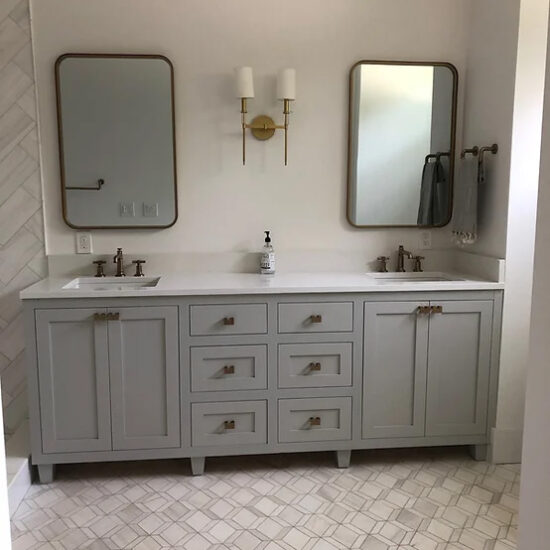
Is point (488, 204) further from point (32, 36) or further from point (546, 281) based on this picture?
point (32, 36)

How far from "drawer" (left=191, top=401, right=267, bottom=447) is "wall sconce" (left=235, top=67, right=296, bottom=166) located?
49.3 inches

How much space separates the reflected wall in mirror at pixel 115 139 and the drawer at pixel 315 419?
119 centimetres

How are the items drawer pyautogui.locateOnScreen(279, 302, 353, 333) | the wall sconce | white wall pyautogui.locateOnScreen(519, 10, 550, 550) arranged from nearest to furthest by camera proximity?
white wall pyautogui.locateOnScreen(519, 10, 550, 550)
drawer pyautogui.locateOnScreen(279, 302, 353, 333)
the wall sconce

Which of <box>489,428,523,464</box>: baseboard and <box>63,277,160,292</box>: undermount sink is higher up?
<box>63,277,160,292</box>: undermount sink

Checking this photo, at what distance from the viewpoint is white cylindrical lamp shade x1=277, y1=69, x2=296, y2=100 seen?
2707 mm

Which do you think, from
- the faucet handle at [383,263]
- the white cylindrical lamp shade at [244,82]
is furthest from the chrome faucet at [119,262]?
the faucet handle at [383,263]

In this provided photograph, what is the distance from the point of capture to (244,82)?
269 centimetres

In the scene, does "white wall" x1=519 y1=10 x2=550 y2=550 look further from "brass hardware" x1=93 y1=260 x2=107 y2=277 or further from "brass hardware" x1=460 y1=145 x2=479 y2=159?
"brass hardware" x1=93 y1=260 x2=107 y2=277

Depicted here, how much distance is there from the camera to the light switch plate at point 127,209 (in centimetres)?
278

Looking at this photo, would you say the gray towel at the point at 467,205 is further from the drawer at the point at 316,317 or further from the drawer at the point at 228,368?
the drawer at the point at 228,368

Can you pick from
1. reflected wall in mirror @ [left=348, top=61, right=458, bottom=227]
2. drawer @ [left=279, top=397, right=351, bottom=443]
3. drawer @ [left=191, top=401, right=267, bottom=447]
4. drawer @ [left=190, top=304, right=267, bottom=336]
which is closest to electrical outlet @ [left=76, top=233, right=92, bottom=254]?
drawer @ [left=190, top=304, right=267, bottom=336]

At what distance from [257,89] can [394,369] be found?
1571 mm

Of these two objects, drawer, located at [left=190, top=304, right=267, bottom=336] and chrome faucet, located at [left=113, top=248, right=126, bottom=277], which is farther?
chrome faucet, located at [left=113, top=248, right=126, bottom=277]

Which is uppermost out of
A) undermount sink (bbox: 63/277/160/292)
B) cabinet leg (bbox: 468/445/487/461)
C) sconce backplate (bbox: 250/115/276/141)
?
sconce backplate (bbox: 250/115/276/141)
